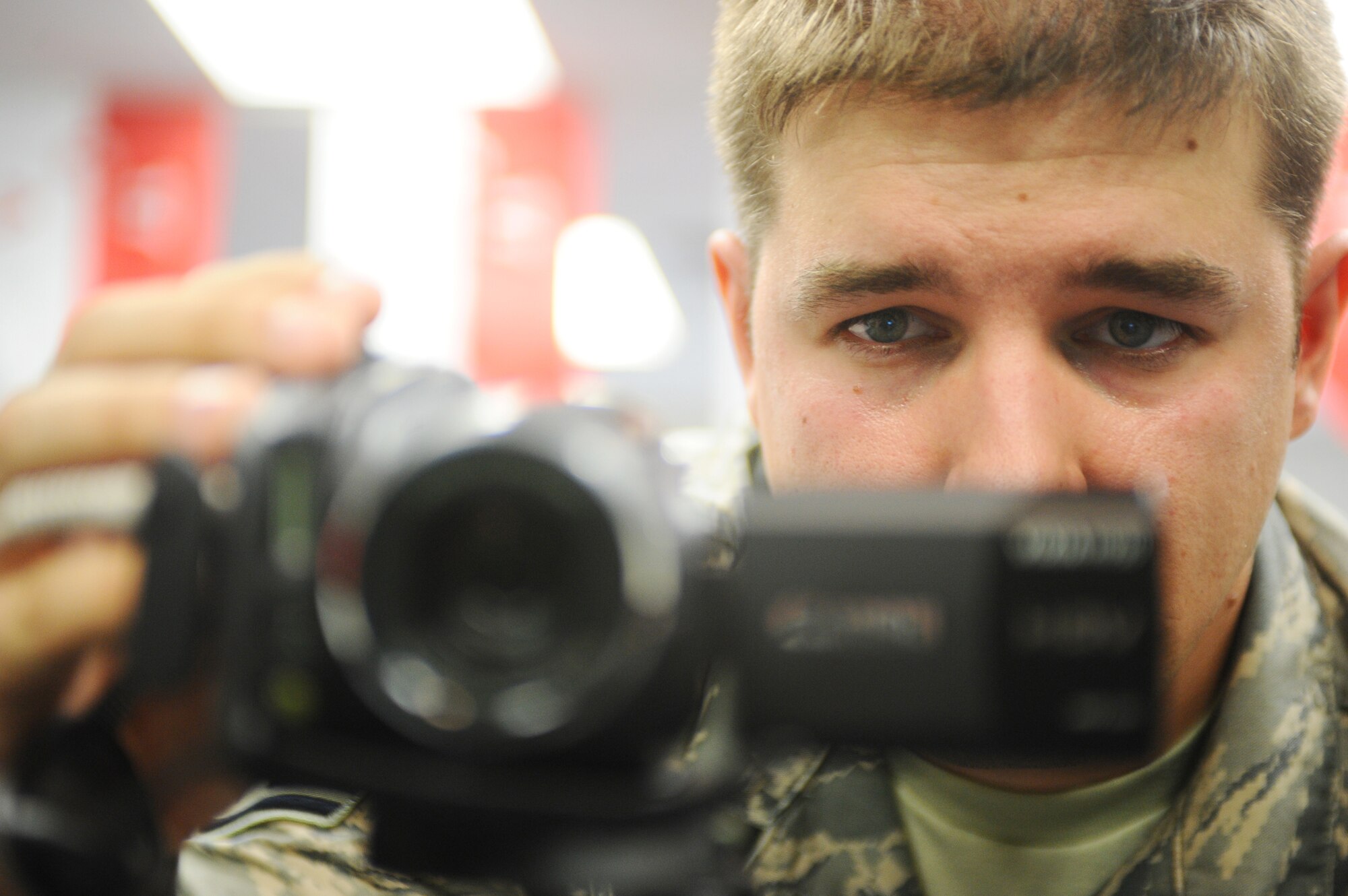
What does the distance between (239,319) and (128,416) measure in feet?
0.30

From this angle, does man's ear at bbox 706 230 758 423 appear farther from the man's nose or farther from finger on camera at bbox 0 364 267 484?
finger on camera at bbox 0 364 267 484

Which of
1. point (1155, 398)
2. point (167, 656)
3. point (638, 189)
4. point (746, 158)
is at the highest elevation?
point (746, 158)

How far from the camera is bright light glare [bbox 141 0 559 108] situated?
305 cm

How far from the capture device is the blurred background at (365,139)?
10.6 ft

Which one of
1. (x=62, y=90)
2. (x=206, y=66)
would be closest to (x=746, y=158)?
(x=206, y=66)

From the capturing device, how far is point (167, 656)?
23.7 inches

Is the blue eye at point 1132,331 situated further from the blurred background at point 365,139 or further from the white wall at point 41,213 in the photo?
the white wall at point 41,213

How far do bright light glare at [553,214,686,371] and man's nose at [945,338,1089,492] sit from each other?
491 cm

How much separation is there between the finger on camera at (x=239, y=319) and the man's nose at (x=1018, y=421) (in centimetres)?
41

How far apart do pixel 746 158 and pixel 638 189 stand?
4.37 meters

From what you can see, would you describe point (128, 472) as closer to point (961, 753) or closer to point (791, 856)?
point (961, 753)

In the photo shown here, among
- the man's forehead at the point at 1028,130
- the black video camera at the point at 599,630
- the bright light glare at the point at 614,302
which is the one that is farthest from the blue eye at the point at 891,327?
the bright light glare at the point at 614,302

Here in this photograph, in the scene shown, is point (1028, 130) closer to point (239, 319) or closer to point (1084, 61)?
point (1084, 61)

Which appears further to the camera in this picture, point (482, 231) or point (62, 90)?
point (62, 90)
